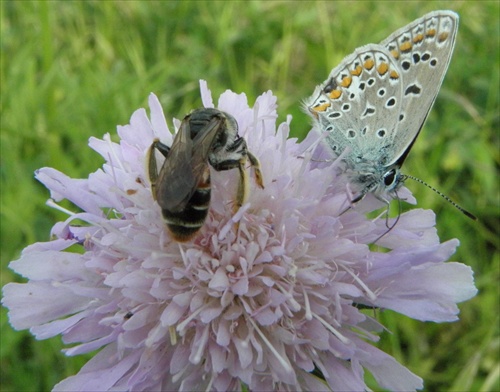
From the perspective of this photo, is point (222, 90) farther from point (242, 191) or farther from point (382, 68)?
point (242, 191)

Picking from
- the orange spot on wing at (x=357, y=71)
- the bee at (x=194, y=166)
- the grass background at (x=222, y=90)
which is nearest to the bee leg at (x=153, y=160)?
the bee at (x=194, y=166)

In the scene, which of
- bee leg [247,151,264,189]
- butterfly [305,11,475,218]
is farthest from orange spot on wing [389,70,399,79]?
bee leg [247,151,264,189]

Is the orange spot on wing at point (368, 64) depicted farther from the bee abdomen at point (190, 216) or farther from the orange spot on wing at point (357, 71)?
the bee abdomen at point (190, 216)

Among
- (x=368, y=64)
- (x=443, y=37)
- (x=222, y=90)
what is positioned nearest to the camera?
(x=443, y=37)

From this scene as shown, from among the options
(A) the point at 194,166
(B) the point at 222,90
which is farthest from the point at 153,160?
(B) the point at 222,90

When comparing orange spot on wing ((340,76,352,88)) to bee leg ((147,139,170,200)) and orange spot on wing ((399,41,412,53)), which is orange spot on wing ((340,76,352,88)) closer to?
orange spot on wing ((399,41,412,53))

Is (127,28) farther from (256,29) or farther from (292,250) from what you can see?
(292,250)
